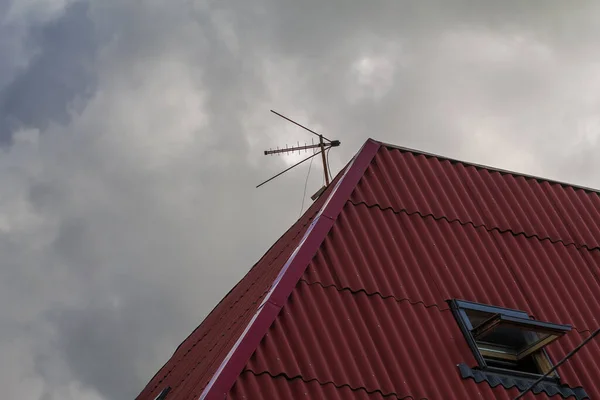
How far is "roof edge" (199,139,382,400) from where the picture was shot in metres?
7.78

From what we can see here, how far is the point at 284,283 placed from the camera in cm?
899

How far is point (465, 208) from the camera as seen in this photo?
11.4m

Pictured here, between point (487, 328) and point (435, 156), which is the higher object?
point (435, 156)

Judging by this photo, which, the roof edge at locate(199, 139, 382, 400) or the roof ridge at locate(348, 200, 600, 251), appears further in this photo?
the roof ridge at locate(348, 200, 600, 251)

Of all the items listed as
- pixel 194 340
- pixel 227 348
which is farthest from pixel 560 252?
pixel 194 340

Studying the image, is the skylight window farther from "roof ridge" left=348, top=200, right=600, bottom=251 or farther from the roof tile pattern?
"roof ridge" left=348, top=200, right=600, bottom=251

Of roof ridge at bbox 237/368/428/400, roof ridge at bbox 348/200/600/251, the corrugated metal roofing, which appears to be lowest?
roof ridge at bbox 237/368/428/400

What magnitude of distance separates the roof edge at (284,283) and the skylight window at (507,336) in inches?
73.3

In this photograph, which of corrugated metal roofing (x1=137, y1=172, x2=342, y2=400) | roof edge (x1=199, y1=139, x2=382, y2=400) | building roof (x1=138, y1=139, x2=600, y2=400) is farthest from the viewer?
corrugated metal roofing (x1=137, y1=172, x2=342, y2=400)

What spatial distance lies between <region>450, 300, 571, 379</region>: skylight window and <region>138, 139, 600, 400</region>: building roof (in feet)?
0.52

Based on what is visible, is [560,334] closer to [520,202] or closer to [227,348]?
[520,202]

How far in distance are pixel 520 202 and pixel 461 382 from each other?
4.19 m

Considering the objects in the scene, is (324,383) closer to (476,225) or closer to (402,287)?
(402,287)

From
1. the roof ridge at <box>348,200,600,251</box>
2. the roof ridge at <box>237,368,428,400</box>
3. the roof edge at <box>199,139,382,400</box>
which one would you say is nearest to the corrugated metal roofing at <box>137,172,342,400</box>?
the roof edge at <box>199,139,382,400</box>
